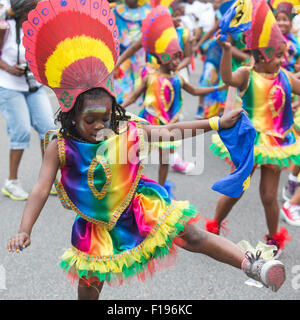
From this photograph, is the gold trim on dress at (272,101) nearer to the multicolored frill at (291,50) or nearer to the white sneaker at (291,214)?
the white sneaker at (291,214)

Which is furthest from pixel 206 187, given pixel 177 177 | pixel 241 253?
pixel 241 253

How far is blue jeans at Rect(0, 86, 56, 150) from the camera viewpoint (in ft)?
14.2

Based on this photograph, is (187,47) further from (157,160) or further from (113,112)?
(113,112)

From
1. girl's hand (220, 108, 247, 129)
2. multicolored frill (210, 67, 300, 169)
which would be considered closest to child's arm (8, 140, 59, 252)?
girl's hand (220, 108, 247, 129)

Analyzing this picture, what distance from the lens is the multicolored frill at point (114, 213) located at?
7.34 ft

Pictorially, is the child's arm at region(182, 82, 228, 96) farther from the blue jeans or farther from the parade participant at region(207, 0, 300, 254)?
the blue jeans

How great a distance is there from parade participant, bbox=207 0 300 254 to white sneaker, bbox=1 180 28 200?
84.4 inches

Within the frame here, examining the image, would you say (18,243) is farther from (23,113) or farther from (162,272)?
(23,113)

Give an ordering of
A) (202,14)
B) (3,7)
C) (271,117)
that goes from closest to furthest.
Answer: (271,117)
(3,7)
(202,14)

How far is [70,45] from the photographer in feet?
6.75

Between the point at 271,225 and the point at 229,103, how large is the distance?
967mm

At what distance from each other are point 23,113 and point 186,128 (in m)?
2.46

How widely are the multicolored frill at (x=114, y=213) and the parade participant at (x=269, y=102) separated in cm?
110

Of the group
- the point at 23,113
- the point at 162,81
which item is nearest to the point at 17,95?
the point at 23,113
